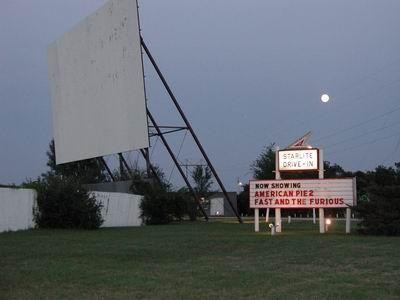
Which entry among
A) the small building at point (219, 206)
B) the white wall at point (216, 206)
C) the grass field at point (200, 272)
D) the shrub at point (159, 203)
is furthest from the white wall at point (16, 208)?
the white wall at point (216, 206)

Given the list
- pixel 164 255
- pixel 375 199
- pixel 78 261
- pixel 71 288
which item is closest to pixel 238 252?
pixel 164 255

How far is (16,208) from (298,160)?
1341cm

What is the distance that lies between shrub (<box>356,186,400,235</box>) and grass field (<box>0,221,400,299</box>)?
321 inches

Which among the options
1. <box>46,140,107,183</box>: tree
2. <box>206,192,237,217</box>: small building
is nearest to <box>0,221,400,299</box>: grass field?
<box>46,140,107,183</box>: tree

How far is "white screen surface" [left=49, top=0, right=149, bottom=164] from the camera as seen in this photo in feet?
162

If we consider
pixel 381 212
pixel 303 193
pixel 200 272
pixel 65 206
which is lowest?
pixel 200 272

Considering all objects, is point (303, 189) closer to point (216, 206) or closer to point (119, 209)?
point (119, 209)

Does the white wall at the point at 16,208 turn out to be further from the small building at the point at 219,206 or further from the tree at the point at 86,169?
the small building at the point at 219,206

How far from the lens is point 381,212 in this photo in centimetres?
2962

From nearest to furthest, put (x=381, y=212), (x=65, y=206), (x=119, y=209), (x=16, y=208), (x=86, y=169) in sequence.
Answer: (x=381, y=212)
(x=16, y=208)
(x=65, y=206)
(x=119, y=209)
(x=86, y=169)

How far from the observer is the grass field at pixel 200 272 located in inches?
440

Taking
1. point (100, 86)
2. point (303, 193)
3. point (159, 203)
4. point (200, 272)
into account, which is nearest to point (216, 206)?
point (159, 203)

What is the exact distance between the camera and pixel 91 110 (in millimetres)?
54031

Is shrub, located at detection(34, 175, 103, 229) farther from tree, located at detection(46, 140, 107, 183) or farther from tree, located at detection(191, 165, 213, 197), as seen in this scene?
tree, located at detection(191, 165, 213, 197)
